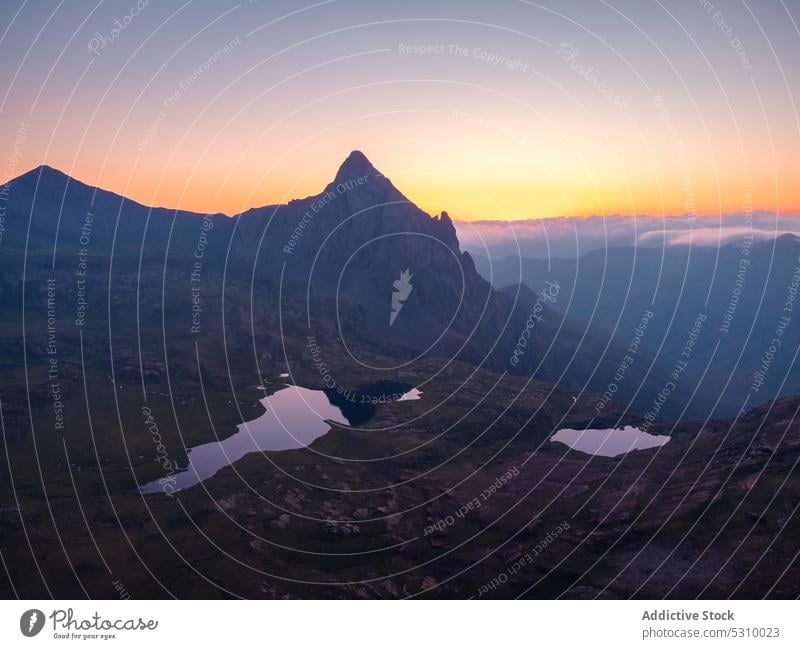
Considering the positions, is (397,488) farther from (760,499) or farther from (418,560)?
(760,499)
